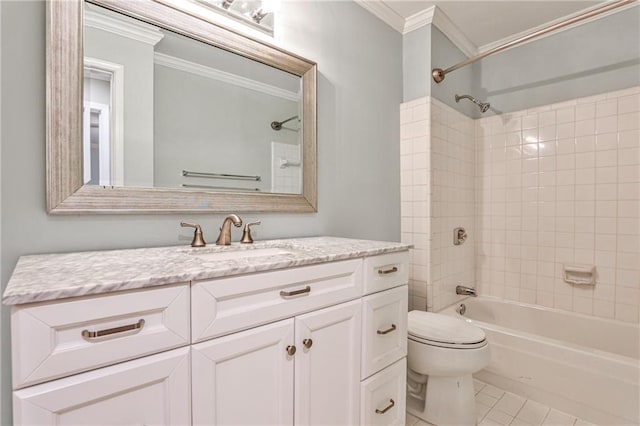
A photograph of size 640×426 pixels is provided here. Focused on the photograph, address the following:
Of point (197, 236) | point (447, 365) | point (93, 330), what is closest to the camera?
point (93, 330)

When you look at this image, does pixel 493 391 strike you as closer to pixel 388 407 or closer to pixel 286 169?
pixel 388 407

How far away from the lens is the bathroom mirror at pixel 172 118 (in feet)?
3.38

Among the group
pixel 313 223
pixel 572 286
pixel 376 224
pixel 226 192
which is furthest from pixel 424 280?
pixel 226 192

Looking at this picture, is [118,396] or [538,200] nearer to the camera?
[118,396]

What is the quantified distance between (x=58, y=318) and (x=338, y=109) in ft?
5.28

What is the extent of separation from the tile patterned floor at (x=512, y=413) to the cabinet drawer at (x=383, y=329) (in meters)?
0.66

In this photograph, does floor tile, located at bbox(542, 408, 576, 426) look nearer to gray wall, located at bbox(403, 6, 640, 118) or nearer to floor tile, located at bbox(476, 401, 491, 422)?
floor tile, located at bbox(476, 401, 491, 422)

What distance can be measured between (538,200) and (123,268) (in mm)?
2731

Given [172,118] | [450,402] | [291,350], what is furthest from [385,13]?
[450,402]

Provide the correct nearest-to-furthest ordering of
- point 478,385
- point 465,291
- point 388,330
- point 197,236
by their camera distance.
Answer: point 197,236 < point 388,330 < point 478,385 < point 465,291

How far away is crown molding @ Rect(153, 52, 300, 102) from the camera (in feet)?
4.17

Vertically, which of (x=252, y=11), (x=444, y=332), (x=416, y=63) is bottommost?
(x=444, y=332)

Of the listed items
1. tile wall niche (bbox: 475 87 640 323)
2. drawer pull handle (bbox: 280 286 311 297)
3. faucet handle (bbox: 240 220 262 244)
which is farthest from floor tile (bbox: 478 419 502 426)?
faucet handle (bbox: 240 220 262 244)

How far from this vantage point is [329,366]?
1.11 m
